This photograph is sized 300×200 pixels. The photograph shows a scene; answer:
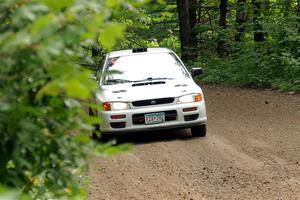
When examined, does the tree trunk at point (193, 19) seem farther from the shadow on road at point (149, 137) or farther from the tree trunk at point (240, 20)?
the shadow on road at point (149, 137)

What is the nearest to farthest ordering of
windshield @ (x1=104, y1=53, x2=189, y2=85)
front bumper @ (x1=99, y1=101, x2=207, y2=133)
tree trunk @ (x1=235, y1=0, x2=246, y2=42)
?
front bumper @ (x1=99, y1=101, x2=207, y2=133) → windshield @ (x1=104, y1=53, x2=189, y2=85) → tree trunk @ (x1=235, y1=0, x2=246, y2=42)

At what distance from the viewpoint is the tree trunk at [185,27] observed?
83.8ft

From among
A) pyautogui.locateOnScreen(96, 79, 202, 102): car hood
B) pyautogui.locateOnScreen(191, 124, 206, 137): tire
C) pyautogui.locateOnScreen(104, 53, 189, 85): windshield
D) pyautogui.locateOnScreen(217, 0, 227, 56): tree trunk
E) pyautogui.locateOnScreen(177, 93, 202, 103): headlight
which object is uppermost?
pyautogui.locateOnScreen(104, 53, 189, 85): windshield

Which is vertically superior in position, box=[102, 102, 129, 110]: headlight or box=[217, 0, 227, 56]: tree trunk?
box=[102, 102, 129, 110]: headlight

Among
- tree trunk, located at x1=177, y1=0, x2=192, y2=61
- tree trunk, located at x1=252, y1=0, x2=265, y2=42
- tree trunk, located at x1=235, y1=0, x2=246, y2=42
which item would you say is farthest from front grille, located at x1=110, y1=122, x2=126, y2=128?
tree trunk, located at x1=177, y1=0, x2=192, y2=61

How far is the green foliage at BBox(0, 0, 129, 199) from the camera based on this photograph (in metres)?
1.92

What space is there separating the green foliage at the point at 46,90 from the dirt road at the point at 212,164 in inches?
122

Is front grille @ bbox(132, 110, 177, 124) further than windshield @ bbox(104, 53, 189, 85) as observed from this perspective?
No

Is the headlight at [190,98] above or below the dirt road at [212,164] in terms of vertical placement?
above

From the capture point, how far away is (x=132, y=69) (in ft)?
36.7

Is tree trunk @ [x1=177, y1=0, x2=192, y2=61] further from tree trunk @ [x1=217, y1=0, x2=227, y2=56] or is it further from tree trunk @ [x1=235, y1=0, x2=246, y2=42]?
tree trunk @ [x1=235, y1=0, x2=246, y2=42]

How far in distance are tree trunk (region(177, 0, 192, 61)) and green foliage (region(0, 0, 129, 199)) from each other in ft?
75.7

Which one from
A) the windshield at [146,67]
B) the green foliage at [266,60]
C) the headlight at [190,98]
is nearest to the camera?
the headlight at [190,98]

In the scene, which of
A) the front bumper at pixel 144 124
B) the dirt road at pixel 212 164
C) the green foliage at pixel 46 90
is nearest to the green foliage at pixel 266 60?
the dirt road at pixel 212 164
